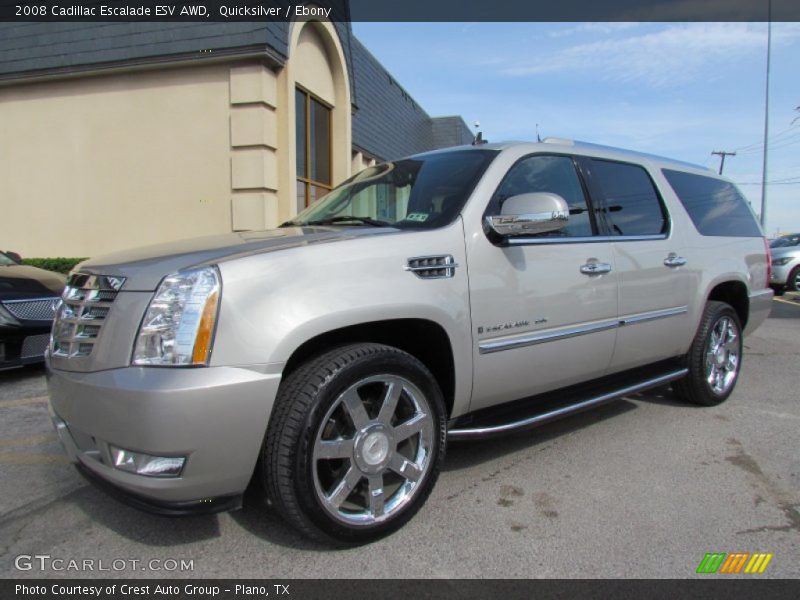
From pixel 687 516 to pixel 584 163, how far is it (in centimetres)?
209

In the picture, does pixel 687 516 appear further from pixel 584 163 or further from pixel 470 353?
pixel 584 163

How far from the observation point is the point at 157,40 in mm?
9977

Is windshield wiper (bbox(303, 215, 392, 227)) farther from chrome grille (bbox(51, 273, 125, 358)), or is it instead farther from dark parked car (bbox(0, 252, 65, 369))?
dark parked car (bbox(0, 252, 65, 369))

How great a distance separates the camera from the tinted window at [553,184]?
3.09 m

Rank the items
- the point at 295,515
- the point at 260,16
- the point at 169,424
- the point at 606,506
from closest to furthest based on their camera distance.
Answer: the point at 169,424 < the point at 295,515 < the point at 606,506 < the point at 260,16

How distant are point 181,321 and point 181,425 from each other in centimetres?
37

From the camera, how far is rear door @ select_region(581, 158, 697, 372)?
353 centimetres

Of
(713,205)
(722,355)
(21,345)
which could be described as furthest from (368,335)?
(21,345)

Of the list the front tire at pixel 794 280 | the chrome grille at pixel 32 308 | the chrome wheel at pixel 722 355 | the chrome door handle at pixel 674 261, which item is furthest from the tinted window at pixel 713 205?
the front tire at pixel 794 280

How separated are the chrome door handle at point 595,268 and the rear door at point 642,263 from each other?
132mm

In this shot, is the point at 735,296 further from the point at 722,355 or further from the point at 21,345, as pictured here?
the point at 21,345

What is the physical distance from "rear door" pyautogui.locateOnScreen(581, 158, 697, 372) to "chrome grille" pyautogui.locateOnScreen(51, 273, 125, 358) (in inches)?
108

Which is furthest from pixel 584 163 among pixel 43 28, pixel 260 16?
pixel 43 28

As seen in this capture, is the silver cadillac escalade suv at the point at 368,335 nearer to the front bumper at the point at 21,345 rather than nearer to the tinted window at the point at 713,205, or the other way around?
the tinted window at the point at 713,205
